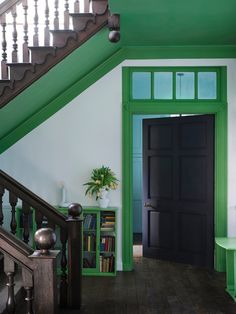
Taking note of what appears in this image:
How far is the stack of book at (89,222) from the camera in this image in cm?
569

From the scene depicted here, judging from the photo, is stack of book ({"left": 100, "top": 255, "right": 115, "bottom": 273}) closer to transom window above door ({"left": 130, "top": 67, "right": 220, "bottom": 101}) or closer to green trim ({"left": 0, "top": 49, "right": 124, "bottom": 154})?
green trim ({"left": 0, "top": 49, "right": 124, "bottom": 154})

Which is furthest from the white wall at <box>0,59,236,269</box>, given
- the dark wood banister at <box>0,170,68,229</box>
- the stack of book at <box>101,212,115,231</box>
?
the dark wood banister at <box>0,170,68,229</box>

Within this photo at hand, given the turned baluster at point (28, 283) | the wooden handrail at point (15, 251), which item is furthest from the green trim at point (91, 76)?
the turned baluster at point (28, 283)

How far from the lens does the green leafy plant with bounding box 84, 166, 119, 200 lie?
5.70 m

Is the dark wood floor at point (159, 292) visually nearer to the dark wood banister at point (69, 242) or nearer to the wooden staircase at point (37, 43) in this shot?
the dark wood banister at point (69, 242)

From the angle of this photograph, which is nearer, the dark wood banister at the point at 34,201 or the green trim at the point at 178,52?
the dark wood banister at the point at 34,201

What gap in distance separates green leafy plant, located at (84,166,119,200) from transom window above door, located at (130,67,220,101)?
1165 millimetres

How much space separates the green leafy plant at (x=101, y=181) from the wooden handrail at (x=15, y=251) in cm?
335

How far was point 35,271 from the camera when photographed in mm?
2291

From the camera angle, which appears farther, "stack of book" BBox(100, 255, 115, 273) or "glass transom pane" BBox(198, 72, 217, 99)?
"glass transom pane" BBox(198, 72, 217, 99)

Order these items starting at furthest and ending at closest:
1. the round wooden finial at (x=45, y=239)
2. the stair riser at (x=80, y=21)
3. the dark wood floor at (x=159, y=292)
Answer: the stair riser at (x=80, y=21) → the dark wood floor at (x=159, y=292) → the round wooden finial at (x=45, y=239)

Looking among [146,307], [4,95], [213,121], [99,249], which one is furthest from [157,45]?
[146,307]

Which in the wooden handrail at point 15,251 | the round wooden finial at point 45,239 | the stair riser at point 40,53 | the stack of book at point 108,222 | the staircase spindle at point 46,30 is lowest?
the stack of book at point 108,222

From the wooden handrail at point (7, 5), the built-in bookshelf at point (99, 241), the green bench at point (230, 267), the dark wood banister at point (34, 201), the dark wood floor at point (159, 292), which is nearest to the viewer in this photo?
the dark wood banister at point (34, 201)
